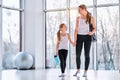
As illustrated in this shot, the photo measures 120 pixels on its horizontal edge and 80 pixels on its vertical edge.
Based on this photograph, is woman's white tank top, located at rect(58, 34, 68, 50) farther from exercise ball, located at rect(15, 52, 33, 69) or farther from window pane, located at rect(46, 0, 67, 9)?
window pane, located at rect(46, 0, 67, 9)

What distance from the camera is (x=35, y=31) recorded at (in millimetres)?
9617

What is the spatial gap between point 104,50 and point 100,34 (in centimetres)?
59

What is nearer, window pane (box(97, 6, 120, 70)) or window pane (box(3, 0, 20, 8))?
window pane (box(97, 6, 120, 70))

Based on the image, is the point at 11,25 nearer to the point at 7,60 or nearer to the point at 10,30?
the point at 10,30

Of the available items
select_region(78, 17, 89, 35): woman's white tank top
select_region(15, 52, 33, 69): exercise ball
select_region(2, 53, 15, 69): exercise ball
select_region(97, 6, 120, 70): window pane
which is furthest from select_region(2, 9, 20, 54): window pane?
select_region(78, 17, 89, 35): woman's white tank top

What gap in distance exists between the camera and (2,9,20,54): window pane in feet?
32.1

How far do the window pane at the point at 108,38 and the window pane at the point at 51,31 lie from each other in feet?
5.50

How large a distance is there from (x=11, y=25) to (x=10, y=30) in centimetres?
21

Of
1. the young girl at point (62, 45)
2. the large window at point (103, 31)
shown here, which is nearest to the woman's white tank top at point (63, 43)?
the young girl at point (62, 45)

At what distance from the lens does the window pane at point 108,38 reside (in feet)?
29.6

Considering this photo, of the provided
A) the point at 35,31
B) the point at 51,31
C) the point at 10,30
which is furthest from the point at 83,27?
the point at 10,30

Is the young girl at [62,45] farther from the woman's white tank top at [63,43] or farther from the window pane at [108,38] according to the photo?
the window pane at [108,38]

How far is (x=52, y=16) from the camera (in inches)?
400

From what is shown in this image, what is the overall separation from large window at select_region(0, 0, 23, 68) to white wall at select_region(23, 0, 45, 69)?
433 millimetres
